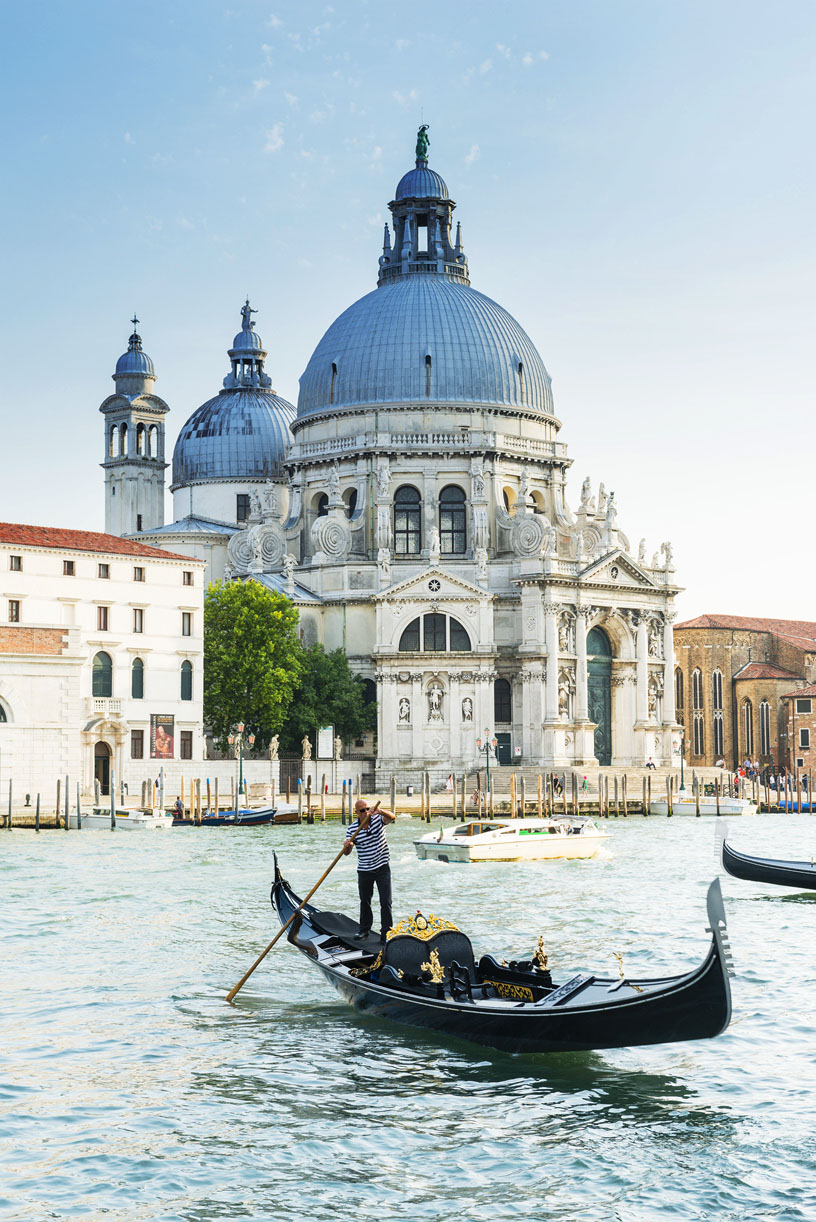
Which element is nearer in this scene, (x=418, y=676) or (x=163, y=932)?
(x=163, y=932)

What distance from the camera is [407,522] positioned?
194 ft

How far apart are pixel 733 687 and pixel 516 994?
60.2 meters

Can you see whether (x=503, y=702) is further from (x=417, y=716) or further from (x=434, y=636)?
(x=417, y=716)

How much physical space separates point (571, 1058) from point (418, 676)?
136 feet

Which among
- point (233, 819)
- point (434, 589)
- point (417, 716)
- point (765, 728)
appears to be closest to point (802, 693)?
point (765, 728)

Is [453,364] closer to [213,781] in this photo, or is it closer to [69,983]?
[213,781]

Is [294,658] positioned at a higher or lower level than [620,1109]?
higher

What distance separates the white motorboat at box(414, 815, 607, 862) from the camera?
31141 mm

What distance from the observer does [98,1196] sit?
9539 millimetres

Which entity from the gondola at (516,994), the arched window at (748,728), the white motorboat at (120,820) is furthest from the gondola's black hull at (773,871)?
the arched window at (748,728)

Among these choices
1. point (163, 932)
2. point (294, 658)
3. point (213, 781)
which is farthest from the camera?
point (294, 658)

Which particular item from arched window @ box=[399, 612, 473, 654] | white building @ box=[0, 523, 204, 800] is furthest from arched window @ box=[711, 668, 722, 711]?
white building @ box=[0, 523, 204, 800]

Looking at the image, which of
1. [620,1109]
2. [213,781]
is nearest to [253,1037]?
[620,1109]

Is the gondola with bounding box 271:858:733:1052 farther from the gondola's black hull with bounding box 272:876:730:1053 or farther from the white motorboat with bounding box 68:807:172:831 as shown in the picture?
the white motorboat with bounding box 68:807:172:831
